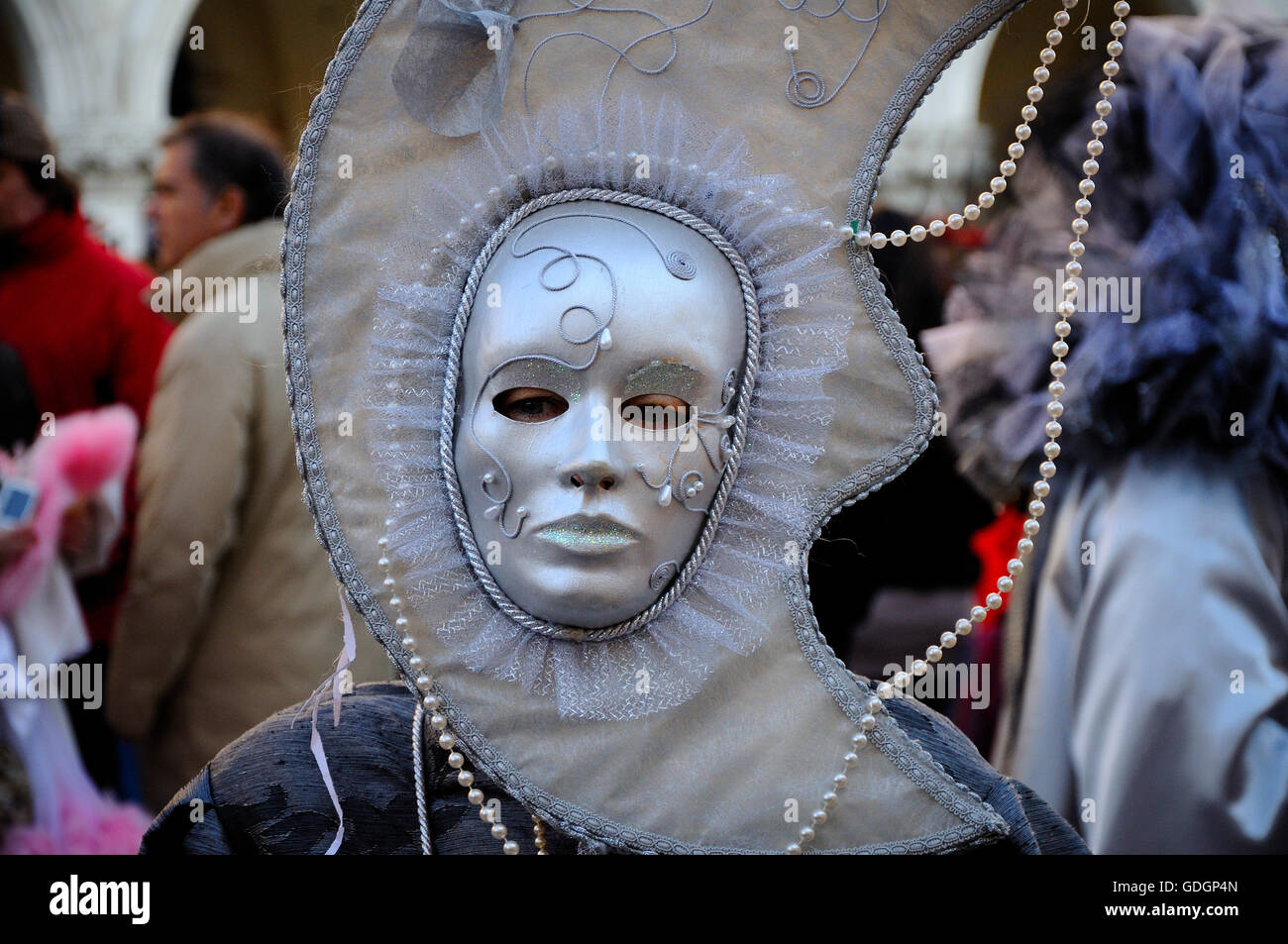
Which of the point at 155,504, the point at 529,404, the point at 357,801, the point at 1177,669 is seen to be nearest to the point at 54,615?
the point at 155,504

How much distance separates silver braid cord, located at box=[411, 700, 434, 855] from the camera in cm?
120

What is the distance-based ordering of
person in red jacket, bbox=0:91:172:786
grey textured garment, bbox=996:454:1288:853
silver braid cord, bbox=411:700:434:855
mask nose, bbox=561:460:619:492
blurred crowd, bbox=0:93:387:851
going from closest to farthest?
1. mask nose, bbox=561:460:619:492
2. silver braid cord, bbox=411:700:434:855
3. grey textured garment, bbox=996:454:1288:853
4. blurred crowd, bbox=0:93:387:851
5. person in red jacket, bbox=0:91:172:786

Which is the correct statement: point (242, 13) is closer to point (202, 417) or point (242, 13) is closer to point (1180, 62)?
point (202, 417)

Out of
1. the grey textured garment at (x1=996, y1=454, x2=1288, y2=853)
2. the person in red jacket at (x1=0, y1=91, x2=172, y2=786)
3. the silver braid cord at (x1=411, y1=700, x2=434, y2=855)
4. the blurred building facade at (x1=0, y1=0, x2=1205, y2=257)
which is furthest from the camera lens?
the blurred building facade at (x1=0, y1=0, x2=1205, y2=257)

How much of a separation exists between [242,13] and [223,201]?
0.80 m

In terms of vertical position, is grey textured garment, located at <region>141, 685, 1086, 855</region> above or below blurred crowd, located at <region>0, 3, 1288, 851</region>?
below

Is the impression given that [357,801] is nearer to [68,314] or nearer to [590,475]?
[590,475]

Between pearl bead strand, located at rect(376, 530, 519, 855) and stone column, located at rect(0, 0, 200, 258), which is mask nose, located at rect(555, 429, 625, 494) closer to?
pearl bead strand, located at rect(376, 530, 519, 855)

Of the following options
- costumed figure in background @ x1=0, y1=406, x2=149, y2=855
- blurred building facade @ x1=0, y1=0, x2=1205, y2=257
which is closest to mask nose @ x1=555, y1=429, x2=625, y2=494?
costumed figure in background @ x1=0, y1=406, x2=149, y2=855

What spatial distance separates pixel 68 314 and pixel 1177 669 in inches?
71.3

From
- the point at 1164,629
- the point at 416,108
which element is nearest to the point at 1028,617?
the point at 1164,629

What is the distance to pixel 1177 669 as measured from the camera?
5.29 feet

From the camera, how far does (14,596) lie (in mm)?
1853

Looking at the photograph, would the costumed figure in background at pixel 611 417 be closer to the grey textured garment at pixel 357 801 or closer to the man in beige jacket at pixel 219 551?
the grey textured garment at pixel 357 801
